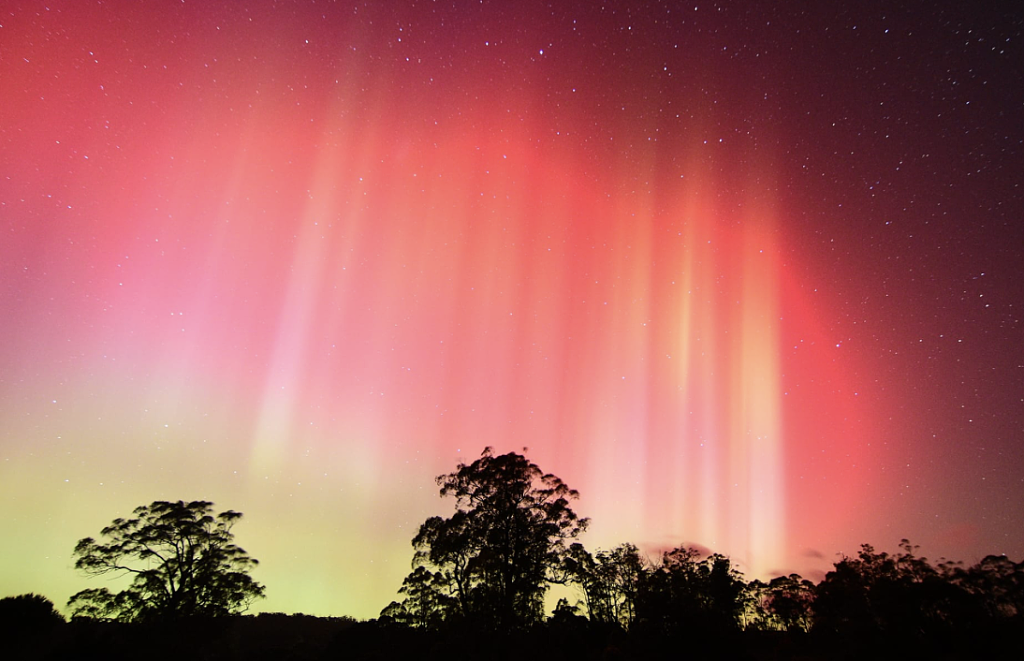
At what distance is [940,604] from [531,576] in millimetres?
27724

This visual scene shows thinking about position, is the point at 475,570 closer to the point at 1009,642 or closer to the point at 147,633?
the point at 147,633

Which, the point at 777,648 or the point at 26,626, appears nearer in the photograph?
the point at 26,626

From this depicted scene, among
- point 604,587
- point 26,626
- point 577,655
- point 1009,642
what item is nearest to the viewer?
point 1009,642

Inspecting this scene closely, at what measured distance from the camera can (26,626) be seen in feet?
124

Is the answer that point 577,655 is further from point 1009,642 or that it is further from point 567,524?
point 1009,642

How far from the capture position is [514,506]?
3359 cm

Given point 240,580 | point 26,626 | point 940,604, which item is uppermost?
point 940,604

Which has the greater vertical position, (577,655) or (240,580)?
(240,580)

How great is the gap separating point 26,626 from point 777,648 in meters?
59.4

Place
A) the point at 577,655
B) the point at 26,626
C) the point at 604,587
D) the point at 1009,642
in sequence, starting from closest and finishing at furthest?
the point at 1009,642, the point at 577,655, the point at 26,626, the point at 604,587

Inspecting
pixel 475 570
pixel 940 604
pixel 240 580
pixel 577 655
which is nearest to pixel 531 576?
pixel 475 570

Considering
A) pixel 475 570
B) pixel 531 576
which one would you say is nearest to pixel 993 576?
pixel 531 576

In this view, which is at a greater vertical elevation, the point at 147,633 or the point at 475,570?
the point at 475,570

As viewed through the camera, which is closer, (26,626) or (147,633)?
(147,633)
